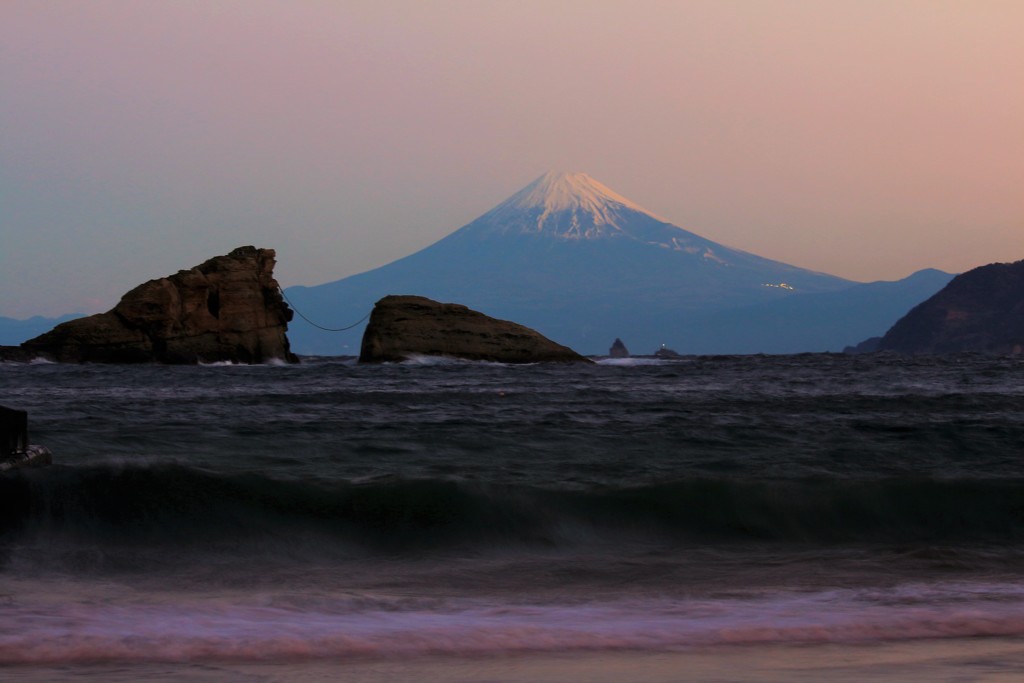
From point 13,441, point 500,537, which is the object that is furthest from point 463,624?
point 13,441

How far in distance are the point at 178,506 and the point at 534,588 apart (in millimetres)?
4324

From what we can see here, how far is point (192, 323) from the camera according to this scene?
7688 centimetres

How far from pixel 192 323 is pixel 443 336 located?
17146 millimetres

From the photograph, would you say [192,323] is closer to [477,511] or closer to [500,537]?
[477,511]

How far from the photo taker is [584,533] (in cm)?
1073

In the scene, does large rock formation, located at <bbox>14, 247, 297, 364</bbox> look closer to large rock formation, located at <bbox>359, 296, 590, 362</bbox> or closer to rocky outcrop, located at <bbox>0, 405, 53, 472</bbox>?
large rock formation, located at <bbox>359, 296, 590, 362</bbox>

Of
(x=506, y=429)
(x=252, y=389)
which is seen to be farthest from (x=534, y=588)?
(x=252, y=389)

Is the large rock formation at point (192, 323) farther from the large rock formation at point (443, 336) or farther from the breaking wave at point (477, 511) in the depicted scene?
the breaking wave at point (477, 511)

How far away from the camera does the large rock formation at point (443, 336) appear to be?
78688mm

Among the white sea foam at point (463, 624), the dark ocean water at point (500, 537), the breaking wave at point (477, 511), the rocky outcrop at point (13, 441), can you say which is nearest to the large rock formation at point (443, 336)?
the dark ocean water at point (500, 537)

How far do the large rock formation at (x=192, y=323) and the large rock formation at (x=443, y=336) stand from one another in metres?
7.55

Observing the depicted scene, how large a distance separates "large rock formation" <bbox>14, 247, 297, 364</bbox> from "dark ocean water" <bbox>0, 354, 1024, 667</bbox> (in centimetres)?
5684

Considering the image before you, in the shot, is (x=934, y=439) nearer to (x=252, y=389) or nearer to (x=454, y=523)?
(x=454, y=523)

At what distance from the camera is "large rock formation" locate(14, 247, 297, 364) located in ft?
245
